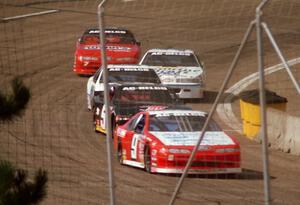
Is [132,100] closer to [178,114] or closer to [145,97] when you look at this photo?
[145,97]

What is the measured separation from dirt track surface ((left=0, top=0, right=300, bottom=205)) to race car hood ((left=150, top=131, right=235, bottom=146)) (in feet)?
1.80

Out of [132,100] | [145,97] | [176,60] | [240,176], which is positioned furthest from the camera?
[176,60]

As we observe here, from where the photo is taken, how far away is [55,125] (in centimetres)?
1689

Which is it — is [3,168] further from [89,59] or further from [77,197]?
[89,59]

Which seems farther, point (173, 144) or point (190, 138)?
point (173, 144)

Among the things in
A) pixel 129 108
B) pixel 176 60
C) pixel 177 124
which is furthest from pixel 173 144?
pixel 176 60

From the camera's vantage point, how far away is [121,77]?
22.7 m

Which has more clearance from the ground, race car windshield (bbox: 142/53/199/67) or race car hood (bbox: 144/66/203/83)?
race car windshield (bbox: 142/53/199/67)

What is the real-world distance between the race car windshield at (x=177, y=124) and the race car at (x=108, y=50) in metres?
9.23

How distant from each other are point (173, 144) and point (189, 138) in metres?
0.33

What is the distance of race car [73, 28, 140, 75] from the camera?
26.5 m

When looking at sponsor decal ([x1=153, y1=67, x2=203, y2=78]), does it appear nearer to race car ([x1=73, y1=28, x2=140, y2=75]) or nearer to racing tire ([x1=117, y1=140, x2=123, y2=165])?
race car ([x1=73, y1=28, x2=140, y2=75])

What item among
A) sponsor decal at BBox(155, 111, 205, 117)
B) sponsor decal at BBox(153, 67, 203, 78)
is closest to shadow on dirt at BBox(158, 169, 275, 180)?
sponsor decal at BBox(155, 111, 205, 117)

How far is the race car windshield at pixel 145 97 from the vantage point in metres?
19.7
